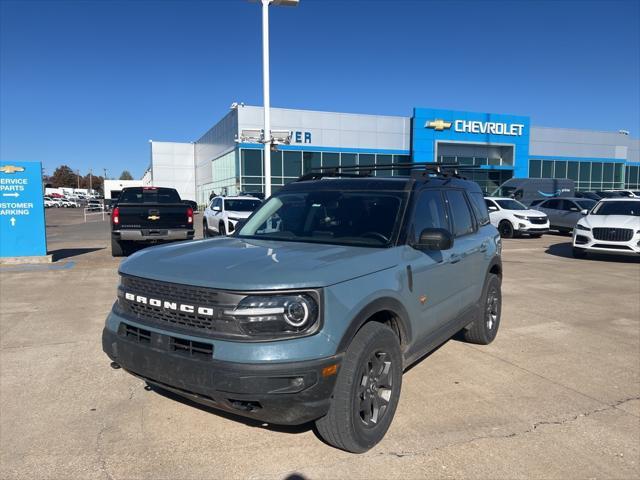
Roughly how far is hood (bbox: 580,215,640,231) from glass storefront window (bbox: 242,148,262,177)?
26.6 m

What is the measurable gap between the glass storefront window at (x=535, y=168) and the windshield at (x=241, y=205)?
36018mm

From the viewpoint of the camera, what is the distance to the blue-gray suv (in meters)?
2.70

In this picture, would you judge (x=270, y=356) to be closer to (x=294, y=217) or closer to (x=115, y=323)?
(x=115, y=323)

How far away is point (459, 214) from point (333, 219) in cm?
157

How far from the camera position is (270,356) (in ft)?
8.68

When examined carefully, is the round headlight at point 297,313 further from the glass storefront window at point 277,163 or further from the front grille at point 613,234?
the glass storefront window at point 277,163

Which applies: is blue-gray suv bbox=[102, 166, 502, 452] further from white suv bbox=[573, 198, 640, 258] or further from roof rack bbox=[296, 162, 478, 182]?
white suv bbox=[573, 198, 640, 258]

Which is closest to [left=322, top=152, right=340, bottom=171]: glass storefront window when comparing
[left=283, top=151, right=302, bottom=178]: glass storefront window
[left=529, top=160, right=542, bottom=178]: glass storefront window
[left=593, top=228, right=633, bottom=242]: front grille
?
[left=283, top=151, right=302, bottom=178]: glass storefront window

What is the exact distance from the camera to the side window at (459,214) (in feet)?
15.4

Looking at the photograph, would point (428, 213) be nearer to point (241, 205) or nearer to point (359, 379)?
point (359, 379)

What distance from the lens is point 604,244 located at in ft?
40.3

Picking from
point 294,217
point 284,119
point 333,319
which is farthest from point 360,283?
point 284,119

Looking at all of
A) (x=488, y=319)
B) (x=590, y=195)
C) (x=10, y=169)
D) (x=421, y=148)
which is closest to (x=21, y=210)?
(x=10, y=169)

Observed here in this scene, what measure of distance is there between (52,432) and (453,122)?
41745 millimetres
